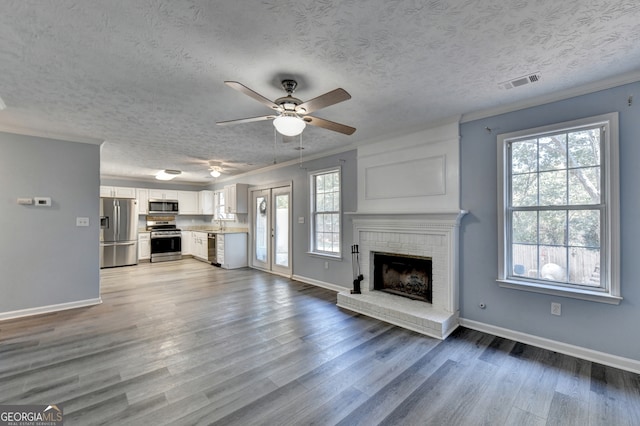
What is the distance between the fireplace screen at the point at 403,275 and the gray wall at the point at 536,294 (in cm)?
52

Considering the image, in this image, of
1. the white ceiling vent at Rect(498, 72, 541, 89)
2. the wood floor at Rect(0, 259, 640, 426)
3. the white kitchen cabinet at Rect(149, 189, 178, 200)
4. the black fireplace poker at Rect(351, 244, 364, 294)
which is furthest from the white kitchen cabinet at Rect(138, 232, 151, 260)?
the white ceiling vent at Rect(498, 72, 541, 89)

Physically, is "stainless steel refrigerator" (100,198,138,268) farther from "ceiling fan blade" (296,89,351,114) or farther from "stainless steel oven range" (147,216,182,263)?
"ceiling fan blade" (296,89,351,114)

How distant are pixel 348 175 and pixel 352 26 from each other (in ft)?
9.78

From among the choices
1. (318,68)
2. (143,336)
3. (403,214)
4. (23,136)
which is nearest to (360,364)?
(403,214)

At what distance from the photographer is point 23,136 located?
367cm

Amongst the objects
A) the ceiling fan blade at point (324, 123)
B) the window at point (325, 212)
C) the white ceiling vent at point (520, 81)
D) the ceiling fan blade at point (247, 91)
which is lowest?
the window at point (325, 212)

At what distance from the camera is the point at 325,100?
2096 millimetres

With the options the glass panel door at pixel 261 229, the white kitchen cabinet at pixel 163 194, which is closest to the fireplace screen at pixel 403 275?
the glass panel door at pixel 261 229

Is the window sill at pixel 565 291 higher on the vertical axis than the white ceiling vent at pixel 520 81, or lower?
lower

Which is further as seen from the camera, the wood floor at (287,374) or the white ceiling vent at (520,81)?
the white ceiling vent at (520,81)

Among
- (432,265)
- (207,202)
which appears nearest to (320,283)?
(432,265)

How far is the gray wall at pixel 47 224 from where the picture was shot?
11.8ft

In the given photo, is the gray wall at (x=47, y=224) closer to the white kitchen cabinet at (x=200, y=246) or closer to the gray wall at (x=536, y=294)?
the white kitchen cabinet at (x=200, y=246)

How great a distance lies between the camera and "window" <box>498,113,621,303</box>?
246 centimetres
